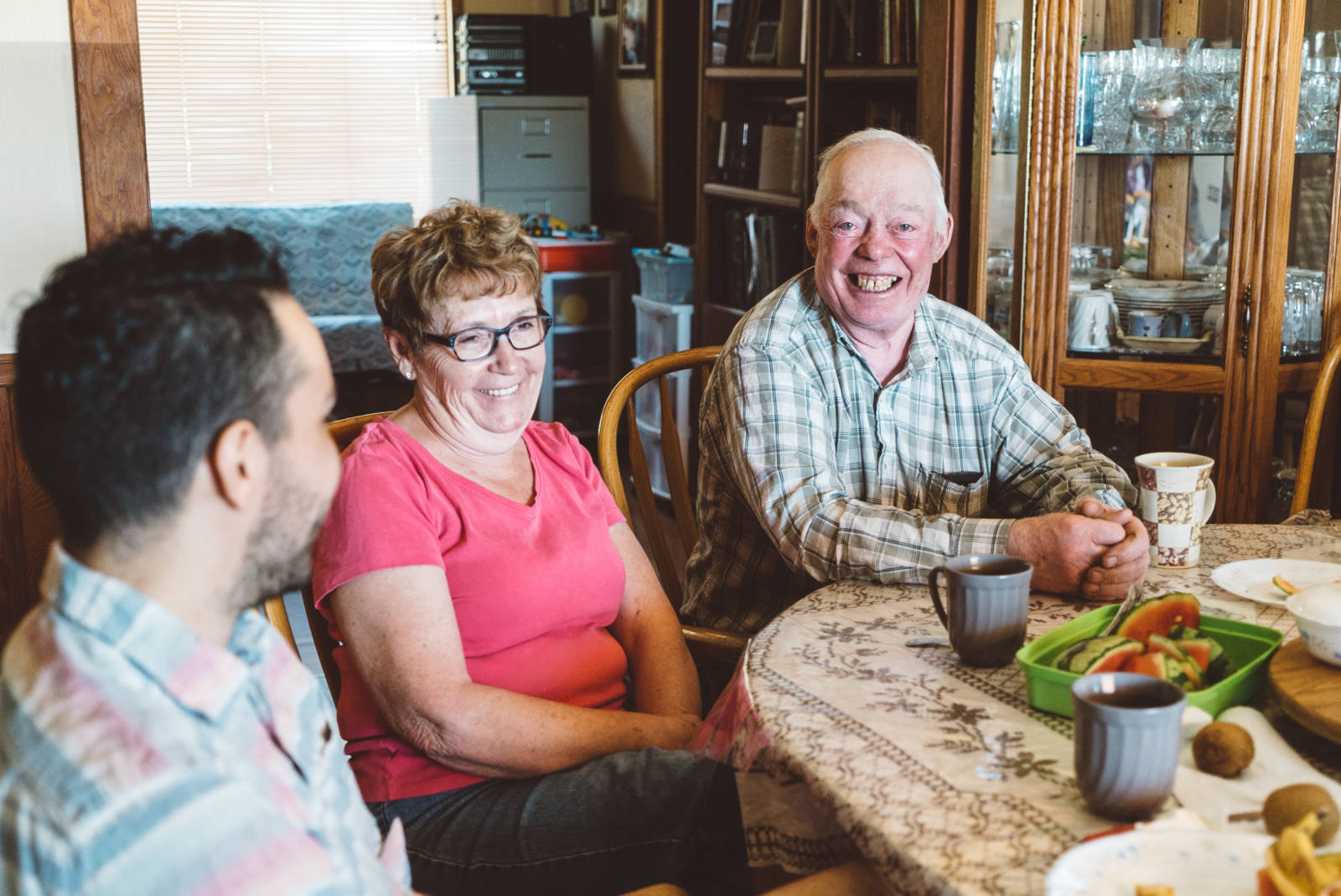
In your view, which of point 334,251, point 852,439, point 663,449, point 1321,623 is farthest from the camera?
point 334,251

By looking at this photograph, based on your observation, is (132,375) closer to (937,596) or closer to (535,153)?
(937,596)

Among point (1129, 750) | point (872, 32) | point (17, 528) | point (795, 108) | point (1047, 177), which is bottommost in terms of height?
point (17, 528)

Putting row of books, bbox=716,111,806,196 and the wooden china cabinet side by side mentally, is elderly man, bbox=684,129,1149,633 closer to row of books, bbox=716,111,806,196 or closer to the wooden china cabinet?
the wooden china cabinet

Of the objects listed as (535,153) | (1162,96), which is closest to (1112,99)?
(1162,96)

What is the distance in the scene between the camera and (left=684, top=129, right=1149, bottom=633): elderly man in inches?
68.5

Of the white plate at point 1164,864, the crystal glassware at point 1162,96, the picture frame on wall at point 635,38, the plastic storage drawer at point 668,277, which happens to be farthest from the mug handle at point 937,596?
the picture frame on wall at point 635,38

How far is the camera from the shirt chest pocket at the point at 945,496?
1826 millimetres

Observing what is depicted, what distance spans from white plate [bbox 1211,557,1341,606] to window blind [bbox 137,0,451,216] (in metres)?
5.36

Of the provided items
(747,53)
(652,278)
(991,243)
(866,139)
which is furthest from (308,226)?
(866,139)

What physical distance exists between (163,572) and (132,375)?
4.8 inches

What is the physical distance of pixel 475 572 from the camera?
1414 mm

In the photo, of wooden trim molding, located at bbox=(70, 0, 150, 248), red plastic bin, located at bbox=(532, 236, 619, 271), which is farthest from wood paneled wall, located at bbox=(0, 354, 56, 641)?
red plastic bin, located at bbox=(532, 236, 619, 271)

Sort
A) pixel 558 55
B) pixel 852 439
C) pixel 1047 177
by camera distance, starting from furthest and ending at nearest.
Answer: pixel 558 55, pixel 1047 177, pixel 852 439

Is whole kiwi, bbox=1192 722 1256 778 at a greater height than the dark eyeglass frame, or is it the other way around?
the dark eyeglass frame
